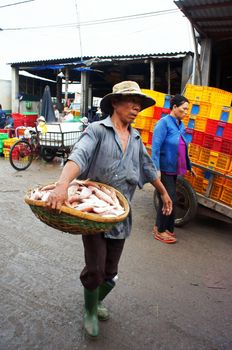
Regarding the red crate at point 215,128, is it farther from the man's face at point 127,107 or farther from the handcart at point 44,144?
the handcart at point 44,144

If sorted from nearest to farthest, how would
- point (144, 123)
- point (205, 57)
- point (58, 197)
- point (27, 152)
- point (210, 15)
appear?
1. point (58, 197)
2. point (144, 123)
3. point (210, 15)
4. point (205, 57)
5. point (27, 152)

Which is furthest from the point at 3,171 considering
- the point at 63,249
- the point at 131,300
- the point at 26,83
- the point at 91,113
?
the point at 26,83

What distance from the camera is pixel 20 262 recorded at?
377cm

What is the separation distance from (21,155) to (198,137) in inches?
250

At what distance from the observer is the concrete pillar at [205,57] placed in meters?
8.54

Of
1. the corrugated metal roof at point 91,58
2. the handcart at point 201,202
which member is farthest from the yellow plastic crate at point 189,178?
the corrugated metal roof at point 91,58

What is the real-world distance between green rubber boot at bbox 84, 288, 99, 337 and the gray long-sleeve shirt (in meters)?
0.49

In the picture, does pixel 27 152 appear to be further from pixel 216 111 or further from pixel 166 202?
pixel 166 202

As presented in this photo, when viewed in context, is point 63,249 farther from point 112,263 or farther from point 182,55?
point 182,55

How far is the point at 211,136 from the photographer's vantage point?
4613 millimetres

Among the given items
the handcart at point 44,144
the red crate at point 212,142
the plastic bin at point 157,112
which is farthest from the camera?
the handcart at point 44,144

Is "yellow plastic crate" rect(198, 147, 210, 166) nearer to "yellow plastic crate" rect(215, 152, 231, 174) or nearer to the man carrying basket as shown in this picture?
"yellow plastic crate" rect(215, 152, 231, 174)

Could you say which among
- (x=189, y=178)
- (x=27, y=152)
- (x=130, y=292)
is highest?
(x=189, y=178)

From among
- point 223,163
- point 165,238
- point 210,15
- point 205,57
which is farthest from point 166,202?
point 205,57
